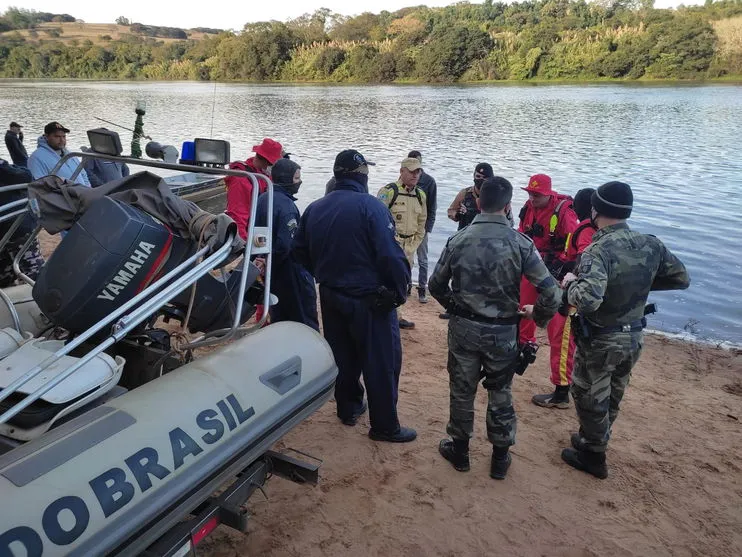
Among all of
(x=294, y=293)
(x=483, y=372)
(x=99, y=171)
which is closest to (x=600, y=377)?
(x=483, y=372)

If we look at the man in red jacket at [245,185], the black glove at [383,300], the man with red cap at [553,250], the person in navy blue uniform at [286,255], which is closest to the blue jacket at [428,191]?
the man with red cap at [553,250]

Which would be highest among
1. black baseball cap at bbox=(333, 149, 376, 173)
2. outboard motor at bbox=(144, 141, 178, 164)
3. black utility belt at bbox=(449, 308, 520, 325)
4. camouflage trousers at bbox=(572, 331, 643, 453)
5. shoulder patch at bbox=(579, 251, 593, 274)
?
outboard motor at bbox=(144, 141, 178, 164)

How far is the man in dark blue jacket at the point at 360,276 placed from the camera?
126 inches

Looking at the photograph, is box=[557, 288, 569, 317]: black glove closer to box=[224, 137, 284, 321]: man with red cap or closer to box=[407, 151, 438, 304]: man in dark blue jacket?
box=[224, 137, 284, 321]: man with red cap

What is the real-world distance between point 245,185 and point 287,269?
2.56 ft

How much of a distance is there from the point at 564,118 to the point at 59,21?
360 feet

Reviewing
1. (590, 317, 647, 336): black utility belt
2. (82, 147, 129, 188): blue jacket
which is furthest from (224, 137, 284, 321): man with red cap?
(82, 147, 129, 188): blue jacket

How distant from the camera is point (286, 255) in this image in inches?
151

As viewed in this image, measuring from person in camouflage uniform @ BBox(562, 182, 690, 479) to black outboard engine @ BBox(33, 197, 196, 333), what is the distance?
211 cm

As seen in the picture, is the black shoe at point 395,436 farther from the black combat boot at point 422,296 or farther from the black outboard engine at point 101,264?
the black combat boot at point 422,296

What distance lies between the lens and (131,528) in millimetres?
1797

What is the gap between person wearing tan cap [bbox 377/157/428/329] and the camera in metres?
5.38

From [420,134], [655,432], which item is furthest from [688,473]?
[420,134]

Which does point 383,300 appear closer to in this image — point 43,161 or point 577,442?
point 577,442
